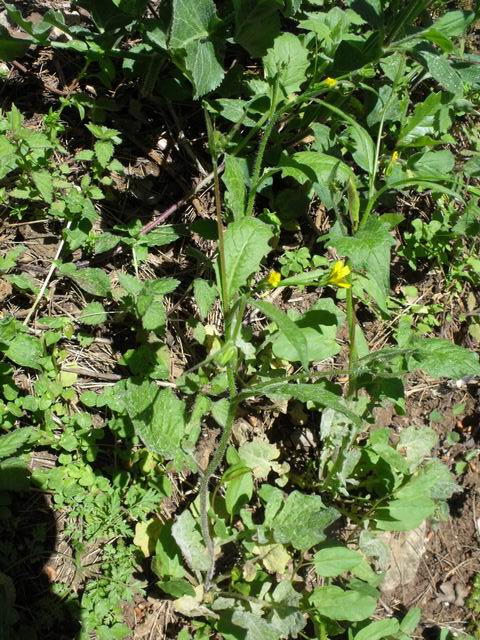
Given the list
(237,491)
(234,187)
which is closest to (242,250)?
(234,187)

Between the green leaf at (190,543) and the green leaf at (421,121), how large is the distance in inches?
77.4

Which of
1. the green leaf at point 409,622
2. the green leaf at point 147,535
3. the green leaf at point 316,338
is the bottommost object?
the green leaf at point 409,622

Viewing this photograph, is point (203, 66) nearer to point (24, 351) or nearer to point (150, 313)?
point (150, 313)

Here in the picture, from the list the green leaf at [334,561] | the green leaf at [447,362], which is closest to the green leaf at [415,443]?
the green leaf at [334,561]

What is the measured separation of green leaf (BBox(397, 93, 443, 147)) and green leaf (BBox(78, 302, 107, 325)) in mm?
1640

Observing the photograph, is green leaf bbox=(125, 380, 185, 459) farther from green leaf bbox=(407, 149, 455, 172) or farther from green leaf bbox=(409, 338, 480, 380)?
green leaf bbox=(407, 149, 455, 172)

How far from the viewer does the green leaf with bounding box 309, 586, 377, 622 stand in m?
2.19

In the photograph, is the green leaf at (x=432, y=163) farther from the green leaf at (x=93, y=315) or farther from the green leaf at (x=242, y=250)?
the green leaf at (x=93, y=315)

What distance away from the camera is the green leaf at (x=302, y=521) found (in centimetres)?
208

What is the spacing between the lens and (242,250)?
6.97ft

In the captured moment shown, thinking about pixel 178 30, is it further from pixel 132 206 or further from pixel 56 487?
pixel 56 487

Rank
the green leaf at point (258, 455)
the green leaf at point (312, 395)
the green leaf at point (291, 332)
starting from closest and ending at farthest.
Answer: the green leaf at point (291, 332)
the green leaf at point (312, 395)
the green leaf at point (258, 455)

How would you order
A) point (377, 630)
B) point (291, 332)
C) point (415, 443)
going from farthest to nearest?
point (415, 443), point (377, 630), point (291, 332)

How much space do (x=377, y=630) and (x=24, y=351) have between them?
1.70m
